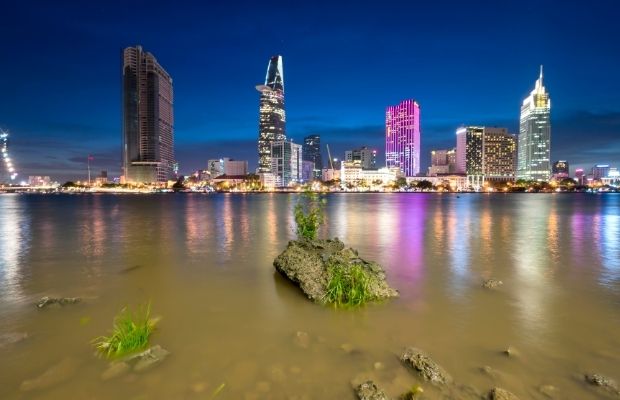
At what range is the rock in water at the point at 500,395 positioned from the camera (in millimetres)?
5906

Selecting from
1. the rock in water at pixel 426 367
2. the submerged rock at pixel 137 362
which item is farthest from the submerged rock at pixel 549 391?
the submerged rock at pixel 137 362

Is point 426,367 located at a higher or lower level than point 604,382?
higher

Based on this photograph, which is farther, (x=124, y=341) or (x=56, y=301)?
(x=56, y=301)

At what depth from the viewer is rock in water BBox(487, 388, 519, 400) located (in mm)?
5906

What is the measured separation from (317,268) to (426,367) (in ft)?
18.1

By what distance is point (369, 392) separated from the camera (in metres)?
6.04

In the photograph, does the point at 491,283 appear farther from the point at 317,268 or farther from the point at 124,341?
the point at 124,341

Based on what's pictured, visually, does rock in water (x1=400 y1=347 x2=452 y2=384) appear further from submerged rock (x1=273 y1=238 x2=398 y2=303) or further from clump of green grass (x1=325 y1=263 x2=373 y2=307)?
submerged rock (x1=273 y1=238 x2=398 y2=303)

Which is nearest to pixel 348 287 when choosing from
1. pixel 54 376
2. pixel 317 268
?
pixel 317 268

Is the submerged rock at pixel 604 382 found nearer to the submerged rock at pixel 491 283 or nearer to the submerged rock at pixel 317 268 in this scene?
the submerged rock at pixel 317 268

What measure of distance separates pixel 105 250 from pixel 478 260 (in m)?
21.4

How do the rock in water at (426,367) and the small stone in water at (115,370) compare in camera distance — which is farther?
the small stone in water at (115,370)

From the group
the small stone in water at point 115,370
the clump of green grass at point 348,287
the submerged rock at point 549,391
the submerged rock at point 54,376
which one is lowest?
the submerged rock at point 549,391

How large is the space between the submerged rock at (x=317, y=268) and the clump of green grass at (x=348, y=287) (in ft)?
0.64
